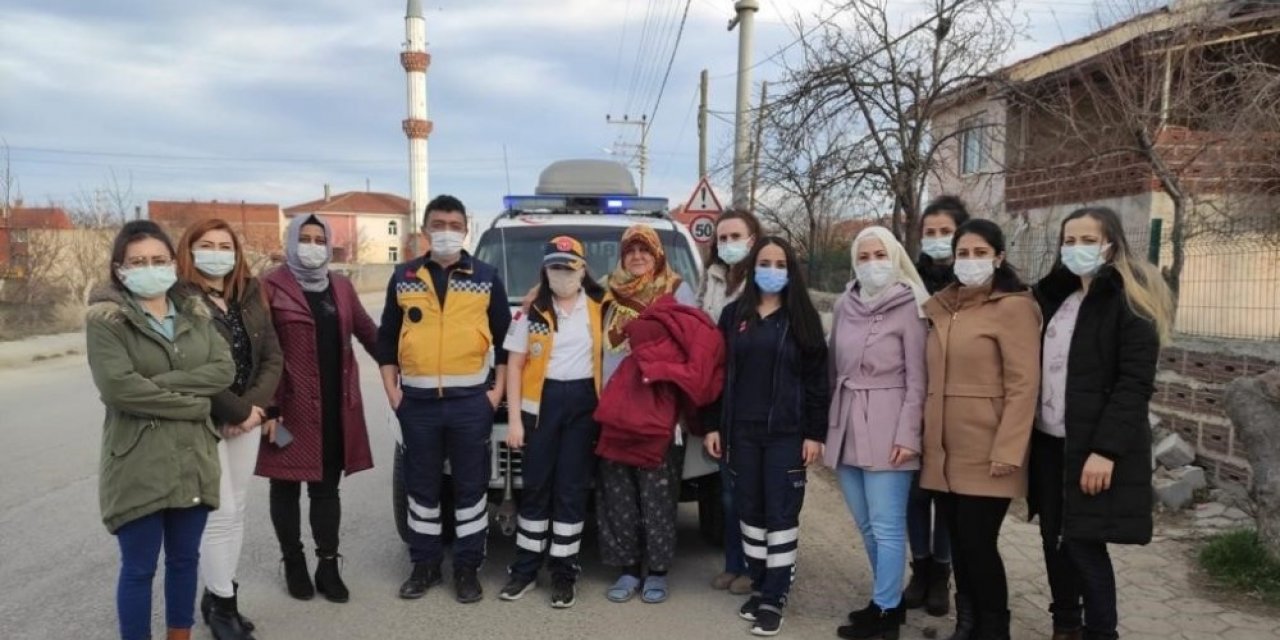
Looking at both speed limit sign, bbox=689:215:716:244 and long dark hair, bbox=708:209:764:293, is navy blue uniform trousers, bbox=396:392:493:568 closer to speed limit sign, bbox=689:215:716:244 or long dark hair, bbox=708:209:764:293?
long dark hair, bbox=708:209:764:293

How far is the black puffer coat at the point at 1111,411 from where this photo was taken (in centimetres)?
328

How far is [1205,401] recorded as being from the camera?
6.29m

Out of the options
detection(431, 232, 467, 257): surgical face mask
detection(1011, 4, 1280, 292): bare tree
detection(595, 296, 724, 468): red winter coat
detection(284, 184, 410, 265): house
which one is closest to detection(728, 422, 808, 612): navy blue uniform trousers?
detection(595, 296, 724, 468): red winter coat

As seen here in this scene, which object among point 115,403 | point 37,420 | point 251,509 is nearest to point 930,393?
point 115,403

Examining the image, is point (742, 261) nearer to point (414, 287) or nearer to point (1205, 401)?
point (414, 287)

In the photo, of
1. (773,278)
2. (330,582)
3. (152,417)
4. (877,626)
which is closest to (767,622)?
(877,626)

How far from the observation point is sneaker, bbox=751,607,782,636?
13.4 ft

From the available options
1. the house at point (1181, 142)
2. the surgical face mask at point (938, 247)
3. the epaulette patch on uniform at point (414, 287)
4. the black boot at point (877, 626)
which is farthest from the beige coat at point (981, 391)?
the house at point (1181, 142)

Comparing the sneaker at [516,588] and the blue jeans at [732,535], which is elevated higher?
the blue jeans at [732,535]

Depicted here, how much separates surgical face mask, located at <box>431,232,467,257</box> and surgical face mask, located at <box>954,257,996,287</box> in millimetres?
2457

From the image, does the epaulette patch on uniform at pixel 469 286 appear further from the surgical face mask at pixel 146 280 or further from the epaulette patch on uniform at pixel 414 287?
the surgical face mask at pixel 146 280

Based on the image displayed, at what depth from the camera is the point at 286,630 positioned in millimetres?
4121

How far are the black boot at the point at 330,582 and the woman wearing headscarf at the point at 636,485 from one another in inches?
54.1

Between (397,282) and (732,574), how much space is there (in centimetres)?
240
